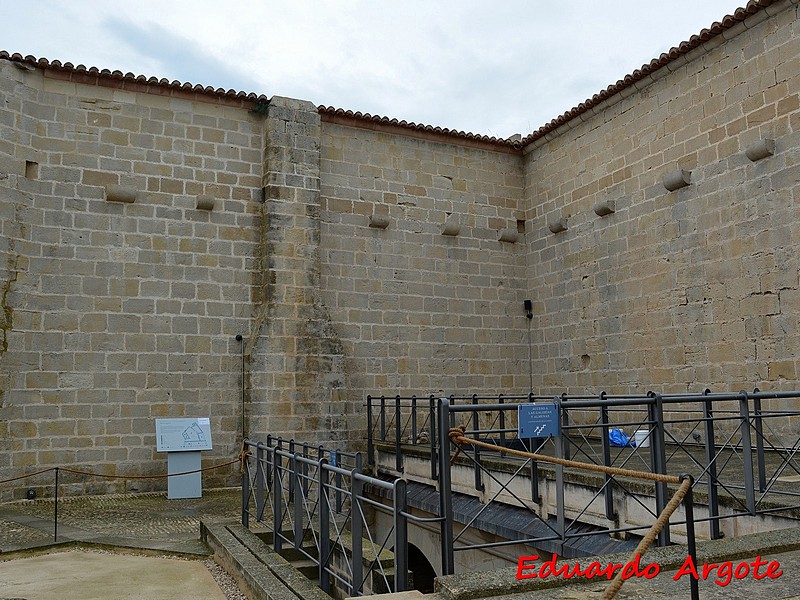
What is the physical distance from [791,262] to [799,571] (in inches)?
229

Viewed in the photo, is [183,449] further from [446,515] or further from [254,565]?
[446,515]

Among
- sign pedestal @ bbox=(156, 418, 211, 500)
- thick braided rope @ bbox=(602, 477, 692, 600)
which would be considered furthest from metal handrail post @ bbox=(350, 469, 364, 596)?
sign pedestal @ bbox=(156, 418, 211, 500)

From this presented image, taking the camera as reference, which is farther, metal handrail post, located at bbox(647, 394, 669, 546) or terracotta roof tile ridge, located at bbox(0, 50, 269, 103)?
terracotta roof tile ridge, located at bbox(0, 50, 269, 103)

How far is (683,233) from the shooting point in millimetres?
10250

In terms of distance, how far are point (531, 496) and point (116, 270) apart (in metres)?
6.78

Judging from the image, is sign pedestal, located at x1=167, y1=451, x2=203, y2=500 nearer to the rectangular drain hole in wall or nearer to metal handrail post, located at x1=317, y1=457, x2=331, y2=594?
the rectangular drain hole in wall

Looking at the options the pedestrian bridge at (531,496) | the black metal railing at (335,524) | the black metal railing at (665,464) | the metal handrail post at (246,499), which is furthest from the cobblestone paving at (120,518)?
the black metal railing at (665,464)

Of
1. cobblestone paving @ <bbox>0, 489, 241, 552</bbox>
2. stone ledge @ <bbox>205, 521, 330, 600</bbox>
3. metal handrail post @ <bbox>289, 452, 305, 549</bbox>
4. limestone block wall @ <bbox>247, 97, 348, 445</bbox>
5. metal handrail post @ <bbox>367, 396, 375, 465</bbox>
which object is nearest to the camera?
stone ledge @ <bbox>205, 521, 330, 600</bbox>

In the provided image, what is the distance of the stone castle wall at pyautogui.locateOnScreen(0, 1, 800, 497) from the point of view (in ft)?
31.0

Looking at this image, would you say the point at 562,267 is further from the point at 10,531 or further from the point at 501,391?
the point at 10,531

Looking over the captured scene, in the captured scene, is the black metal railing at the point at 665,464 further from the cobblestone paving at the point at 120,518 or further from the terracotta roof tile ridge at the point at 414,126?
the terracotta roof tile ridge at the point at 414,126

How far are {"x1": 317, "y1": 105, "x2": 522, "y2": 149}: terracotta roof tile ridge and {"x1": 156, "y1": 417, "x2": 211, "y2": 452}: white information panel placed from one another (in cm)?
545

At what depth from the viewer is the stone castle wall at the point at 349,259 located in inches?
372

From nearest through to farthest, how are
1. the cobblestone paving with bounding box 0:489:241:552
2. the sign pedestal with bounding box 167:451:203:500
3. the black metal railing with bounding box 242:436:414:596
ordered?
the black metal railing with bounding box 242:436:414:596 → the cobblestone paving with bounding box 0:489:241:552 → the sign pedestal with bounding box 167:451:203:500
